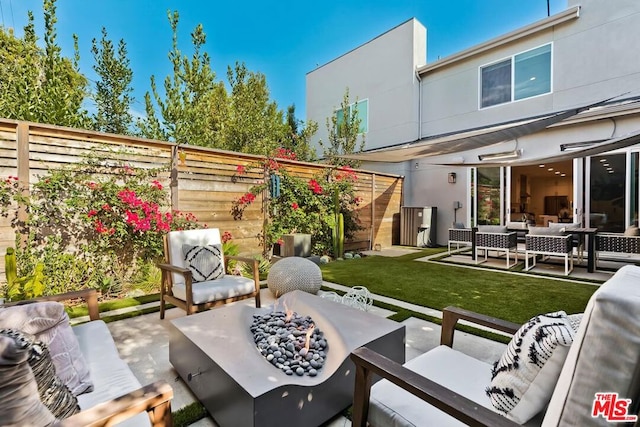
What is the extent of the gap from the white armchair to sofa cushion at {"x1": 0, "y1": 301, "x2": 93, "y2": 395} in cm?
141

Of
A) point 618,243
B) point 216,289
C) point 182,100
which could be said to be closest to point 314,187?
point 182,100

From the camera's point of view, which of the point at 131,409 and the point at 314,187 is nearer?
the point at 131,409

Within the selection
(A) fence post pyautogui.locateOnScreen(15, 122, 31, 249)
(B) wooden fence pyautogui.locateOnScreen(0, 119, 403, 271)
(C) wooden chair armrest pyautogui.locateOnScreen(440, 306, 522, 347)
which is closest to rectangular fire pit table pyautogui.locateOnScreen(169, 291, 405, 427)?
(C) wooden chair armrest pyautogui.locateOnScreen(440, 306, 522, 347)

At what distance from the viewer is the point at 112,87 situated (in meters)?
7.56

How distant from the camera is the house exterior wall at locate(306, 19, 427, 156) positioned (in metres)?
9.86

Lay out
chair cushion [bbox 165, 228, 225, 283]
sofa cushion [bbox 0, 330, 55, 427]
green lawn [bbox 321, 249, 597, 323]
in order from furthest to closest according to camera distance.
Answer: green lawn [bbox 321, 249, 597, 323], chair cushion [bbox 165, 228, 225, 283], sofa cushion [bbox 0, 330, 55, 427]

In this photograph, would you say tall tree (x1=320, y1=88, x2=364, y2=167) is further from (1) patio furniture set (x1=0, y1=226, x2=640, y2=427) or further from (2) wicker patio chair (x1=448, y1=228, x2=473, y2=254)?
(1) patio furniture set (x1=0, y1=226, x2=640, y2=427)

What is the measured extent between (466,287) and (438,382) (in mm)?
3604

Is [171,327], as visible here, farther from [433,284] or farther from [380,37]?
[380,37]

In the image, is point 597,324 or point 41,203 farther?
point 41,203

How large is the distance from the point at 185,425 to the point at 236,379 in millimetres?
534

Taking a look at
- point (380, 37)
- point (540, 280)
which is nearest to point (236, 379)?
point (540, 280)

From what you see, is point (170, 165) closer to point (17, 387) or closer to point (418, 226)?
point (17, 387)

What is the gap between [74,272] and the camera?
4.20 m
